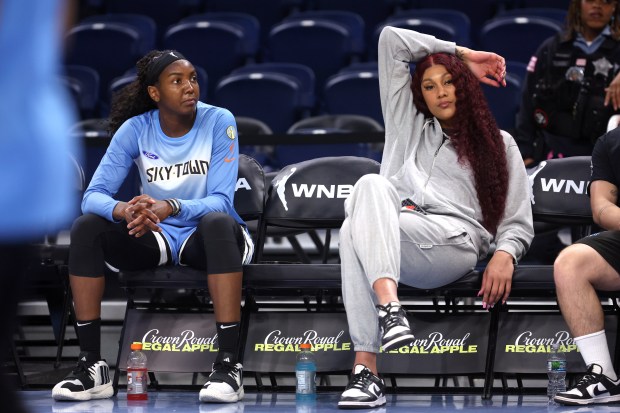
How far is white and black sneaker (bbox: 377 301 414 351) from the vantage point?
3.66m

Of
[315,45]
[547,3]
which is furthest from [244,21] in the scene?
[547,3]

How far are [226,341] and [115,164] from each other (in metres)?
0.99

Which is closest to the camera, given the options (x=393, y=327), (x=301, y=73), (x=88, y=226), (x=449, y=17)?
(x=393, y=327)

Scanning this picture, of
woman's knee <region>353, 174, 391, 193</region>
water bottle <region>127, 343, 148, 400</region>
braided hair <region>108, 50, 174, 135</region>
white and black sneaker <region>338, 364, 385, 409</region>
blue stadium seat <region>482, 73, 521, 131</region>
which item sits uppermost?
braided hair <region>108, 50, 174, 135</region>

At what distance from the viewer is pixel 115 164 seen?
4645 millimetres

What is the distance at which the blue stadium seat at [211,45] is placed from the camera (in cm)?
862

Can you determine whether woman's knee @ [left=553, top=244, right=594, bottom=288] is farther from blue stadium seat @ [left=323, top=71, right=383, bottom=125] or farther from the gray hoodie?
blue stadium seat @ [left=323, top=71, right=383, bottom=125]

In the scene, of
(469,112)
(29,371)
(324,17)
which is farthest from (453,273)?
(324,17)

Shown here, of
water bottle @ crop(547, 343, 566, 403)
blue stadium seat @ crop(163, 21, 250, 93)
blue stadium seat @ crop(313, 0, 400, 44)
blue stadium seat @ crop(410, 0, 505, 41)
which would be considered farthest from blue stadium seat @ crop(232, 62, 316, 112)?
water bottle @ crop(547, 343, 566, 403)

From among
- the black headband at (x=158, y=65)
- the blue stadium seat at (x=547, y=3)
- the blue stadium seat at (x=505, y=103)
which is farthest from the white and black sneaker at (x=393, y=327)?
the blue stadium seat at (x=547, y=3)

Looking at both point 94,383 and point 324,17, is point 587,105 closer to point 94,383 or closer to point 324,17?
point 94,383

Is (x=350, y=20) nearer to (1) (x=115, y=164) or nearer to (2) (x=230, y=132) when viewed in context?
(2) (x=230, y=132)

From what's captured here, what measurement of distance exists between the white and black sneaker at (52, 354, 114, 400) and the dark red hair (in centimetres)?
170

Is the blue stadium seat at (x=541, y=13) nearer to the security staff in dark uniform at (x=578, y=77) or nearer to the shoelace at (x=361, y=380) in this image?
the security staff in dark uniform at (x=578, y=77)
